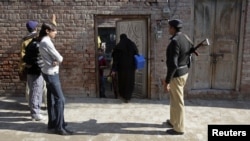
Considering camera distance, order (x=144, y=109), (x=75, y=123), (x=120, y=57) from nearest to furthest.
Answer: (x=75, y=123), (x=144, y=109), (x=120, y=57)

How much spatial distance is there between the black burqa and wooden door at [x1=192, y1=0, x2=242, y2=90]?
4.72ft

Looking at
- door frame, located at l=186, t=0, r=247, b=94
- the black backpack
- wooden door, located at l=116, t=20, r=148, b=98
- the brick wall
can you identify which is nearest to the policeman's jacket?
the brick wall

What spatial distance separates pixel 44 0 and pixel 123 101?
2829 millimetres

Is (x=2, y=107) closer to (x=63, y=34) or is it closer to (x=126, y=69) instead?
(x=63, y=34)

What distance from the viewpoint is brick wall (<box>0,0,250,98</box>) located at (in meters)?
5.82

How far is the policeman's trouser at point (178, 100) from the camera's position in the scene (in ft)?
13.7

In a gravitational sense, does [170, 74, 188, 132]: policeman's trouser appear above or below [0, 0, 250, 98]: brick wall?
below

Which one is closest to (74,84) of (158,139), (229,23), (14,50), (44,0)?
(14,50)

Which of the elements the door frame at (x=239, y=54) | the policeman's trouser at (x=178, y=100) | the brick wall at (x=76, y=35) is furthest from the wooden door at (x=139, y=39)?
the policeman's trouser at (x=178, y=100)

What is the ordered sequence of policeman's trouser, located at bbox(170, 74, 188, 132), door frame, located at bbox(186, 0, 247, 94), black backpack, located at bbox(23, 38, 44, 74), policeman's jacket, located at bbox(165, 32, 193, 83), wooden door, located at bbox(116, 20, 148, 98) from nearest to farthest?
policeman's jacket, located at bbox(165, 32, 193, 83) → policeman's trouser, located at bbox(170, 74, 188, 132) → black backpack, located at bbox(23, 38, 44, 74) → door frame, located at bbox(186, 0, 247, 94) → wooden door, located at bbox(116, 20, 148, 98)

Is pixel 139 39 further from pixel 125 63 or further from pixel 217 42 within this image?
pixel 217 42

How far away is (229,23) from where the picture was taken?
5.91m

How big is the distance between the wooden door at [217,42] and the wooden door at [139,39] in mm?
1129

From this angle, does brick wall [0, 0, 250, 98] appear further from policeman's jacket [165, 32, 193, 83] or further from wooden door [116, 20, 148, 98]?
policeman's jacket [165, 32, 193, 83]
